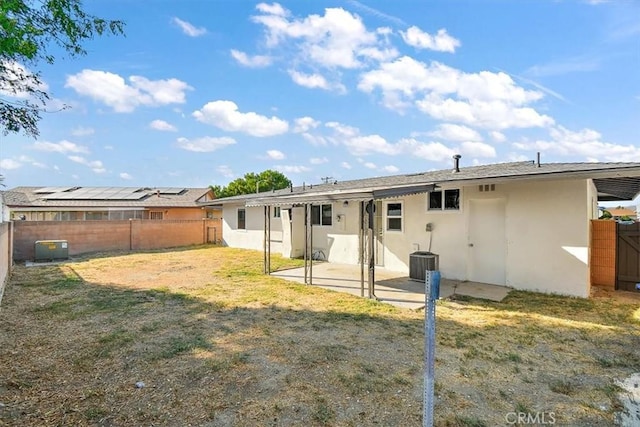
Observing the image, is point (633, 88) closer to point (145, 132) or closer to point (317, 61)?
point (317, 61)

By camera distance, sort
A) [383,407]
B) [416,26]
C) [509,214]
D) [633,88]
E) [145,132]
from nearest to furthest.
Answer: [383,407] → [509,214] → [633,88] → [416,26] → [145,132]

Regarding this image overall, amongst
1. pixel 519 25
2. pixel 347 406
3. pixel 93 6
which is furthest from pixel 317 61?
pixel 347 406

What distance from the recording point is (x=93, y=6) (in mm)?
5105

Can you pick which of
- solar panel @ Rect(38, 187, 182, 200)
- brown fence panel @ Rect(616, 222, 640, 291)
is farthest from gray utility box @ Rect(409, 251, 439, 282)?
solar panel @ Rect(38, 187, 182, 200)

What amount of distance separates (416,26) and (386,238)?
6.43 meters

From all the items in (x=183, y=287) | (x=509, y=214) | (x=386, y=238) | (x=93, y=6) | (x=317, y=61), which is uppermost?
(x=317, y=61)

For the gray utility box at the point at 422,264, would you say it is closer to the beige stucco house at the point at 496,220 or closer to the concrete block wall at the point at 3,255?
the beige stucco house at the point at 496,220

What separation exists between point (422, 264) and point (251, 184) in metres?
37.7

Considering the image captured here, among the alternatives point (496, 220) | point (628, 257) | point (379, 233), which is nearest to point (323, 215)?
point (379, 233)

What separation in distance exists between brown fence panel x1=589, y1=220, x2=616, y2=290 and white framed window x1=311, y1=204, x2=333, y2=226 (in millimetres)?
7636

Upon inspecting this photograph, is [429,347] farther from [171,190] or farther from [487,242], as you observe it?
[171,190]

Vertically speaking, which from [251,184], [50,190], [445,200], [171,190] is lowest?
[445,200]
